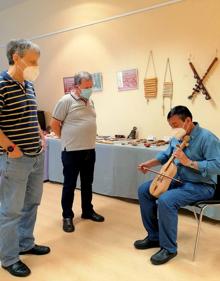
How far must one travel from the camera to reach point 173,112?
2.23 m

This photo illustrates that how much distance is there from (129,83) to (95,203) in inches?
56.8

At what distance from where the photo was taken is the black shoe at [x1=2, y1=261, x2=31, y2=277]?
209cm

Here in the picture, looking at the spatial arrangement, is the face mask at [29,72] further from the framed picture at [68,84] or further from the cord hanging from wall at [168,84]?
the framed picture at [68,84]

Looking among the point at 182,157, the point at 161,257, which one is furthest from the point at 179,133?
the point at 161,257

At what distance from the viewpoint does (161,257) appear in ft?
7.26

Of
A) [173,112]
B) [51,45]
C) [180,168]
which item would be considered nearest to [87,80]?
[173,112]

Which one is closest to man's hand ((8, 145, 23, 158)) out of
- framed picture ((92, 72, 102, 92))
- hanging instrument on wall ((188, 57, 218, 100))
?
hanging instrument on wall ((188, 57, 218, 100))

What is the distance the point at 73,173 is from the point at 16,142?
2.98ft

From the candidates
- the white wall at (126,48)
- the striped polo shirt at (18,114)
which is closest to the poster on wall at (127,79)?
the white wall at (126,48)

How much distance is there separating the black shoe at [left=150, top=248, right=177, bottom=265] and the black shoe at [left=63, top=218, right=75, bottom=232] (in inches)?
32.9

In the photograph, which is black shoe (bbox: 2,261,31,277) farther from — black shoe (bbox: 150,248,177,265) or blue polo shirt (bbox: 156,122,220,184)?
blue polo shirt (bbox: 156,122,220,184)

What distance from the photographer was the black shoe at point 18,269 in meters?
2.09

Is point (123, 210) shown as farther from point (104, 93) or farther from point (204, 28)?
point (204, 28)

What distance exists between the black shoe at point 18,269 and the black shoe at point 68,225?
0.67 metres
